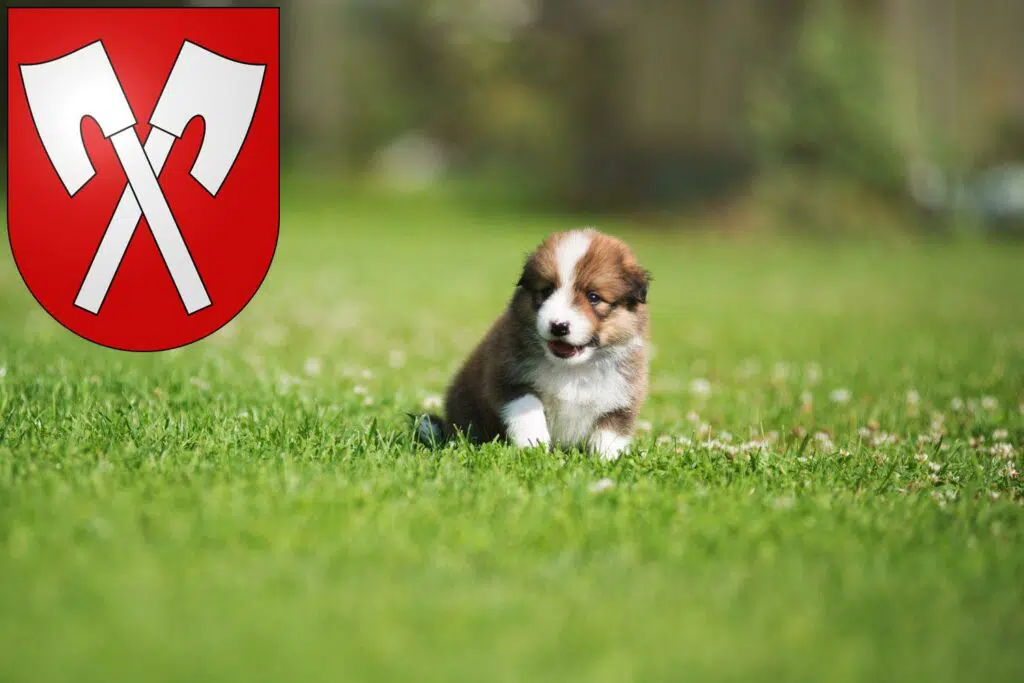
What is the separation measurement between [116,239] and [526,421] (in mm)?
2570

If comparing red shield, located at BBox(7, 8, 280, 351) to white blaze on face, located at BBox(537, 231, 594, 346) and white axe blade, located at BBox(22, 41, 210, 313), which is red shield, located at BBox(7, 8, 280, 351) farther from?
white blaze on face, located at BBox(537, 231, 594, 346)

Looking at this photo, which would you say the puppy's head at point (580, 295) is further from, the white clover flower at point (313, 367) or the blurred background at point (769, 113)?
the blurred background at point (769, 113)

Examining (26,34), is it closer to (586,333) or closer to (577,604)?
(586,333)

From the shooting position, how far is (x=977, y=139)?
2219 centimetres

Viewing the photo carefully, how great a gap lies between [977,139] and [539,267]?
66.4 ft

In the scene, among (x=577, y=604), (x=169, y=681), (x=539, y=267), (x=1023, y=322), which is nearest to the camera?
(x=169, y=681)

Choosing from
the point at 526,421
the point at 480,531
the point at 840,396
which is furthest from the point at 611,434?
the point at 840,396

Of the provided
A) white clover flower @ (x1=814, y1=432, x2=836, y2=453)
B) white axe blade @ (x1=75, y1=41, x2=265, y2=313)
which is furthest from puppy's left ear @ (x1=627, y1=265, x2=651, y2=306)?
white axe blade @ (x1=75, y1=41, x2=265, y2=313)

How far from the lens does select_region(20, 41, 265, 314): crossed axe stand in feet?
18.8

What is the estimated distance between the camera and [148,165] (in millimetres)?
5812

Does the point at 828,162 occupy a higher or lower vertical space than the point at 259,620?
higher

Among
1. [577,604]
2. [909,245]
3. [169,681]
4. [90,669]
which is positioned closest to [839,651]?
[577,604]

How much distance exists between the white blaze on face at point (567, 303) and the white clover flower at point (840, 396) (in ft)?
9.24

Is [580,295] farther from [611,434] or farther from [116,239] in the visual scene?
[116,239]
